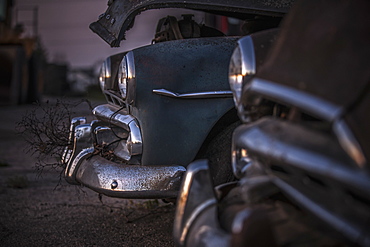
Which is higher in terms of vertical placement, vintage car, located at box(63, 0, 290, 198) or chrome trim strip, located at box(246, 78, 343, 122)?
chrome trim strip, located at box(246, 78, 343, 122)

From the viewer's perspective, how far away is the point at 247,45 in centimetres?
170

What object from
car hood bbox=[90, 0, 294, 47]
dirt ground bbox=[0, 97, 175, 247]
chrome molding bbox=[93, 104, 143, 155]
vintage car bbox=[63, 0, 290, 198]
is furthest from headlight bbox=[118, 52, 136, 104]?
dirt ground bbox=[0, 97, 175, 247]

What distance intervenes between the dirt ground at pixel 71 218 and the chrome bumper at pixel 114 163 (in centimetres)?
30

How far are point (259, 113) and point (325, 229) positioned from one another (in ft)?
1.53

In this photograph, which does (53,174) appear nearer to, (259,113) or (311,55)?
(259,113)

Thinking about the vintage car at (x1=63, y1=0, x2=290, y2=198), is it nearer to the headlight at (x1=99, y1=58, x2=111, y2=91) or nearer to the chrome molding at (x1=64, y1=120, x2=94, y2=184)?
the chrome molding at (x1=64, y1=120, x2=94, y2=184)

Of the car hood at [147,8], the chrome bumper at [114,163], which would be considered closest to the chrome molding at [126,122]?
the chrome bumper at [114,163]

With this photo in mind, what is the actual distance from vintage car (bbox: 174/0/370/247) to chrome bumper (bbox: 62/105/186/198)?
35.0 inches

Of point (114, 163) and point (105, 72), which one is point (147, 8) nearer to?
point (105, 72)

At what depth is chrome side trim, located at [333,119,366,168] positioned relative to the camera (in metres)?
1.12

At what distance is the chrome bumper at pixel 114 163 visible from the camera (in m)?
2.47

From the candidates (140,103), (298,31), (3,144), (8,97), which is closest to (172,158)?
(140,103)

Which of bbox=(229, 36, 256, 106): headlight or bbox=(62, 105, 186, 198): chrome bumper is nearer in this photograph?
bbox=(229, 36, 256, 106): headlight

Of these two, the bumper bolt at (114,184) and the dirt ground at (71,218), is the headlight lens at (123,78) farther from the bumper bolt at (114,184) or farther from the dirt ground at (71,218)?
the dirt ground at (71,218)
